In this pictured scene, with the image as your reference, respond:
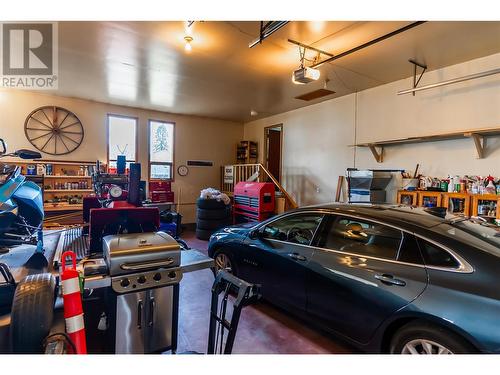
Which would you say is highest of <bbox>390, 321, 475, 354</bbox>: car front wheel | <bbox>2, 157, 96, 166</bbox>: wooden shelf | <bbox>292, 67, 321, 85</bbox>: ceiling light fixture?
<bbox>292, 67, 321, 85</bbox>: ceiling light fixture

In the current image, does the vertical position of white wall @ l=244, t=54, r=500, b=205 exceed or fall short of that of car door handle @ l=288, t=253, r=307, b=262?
it exceeds it

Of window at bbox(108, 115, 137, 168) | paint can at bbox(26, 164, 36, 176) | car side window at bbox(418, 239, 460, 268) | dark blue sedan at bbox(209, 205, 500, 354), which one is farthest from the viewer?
window at bbox(108, 115, 137, 168)

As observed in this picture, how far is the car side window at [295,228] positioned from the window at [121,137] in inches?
201

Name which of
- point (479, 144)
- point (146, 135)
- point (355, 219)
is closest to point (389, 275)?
point (355, 219)

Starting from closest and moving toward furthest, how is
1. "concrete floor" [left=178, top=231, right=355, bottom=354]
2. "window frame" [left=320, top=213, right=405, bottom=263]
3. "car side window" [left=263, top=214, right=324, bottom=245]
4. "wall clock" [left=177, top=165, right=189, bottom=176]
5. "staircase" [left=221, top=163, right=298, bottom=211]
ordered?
1. "window frame" [left=320, top=213, right=405, bottom=263]
2. "concrete floor" [left=178, top=231, right=355, bottom=354]
3. "car side window" [left=263, top=214, right=324, bottom=245]
4. "staircase" [left=221, top=163, right=298, bottom=211]
5. "wall clock" [left=177, top=165, right=189, bottom=176]

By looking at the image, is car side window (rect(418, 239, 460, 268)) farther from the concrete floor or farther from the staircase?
the staircase

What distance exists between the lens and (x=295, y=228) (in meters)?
2.72

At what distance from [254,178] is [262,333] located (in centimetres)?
437

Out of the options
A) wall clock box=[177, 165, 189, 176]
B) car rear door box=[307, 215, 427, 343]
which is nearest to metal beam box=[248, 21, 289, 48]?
car rear door box=[307, 215, 427, 343]

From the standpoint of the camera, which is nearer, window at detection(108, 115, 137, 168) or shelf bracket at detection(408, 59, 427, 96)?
shelf bracket at detection(408, 59, 427, 96)

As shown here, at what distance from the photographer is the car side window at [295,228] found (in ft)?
8.27

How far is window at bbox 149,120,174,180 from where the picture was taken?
725cm

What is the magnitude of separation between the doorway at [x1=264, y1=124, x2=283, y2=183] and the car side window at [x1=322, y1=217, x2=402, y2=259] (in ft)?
18.0
